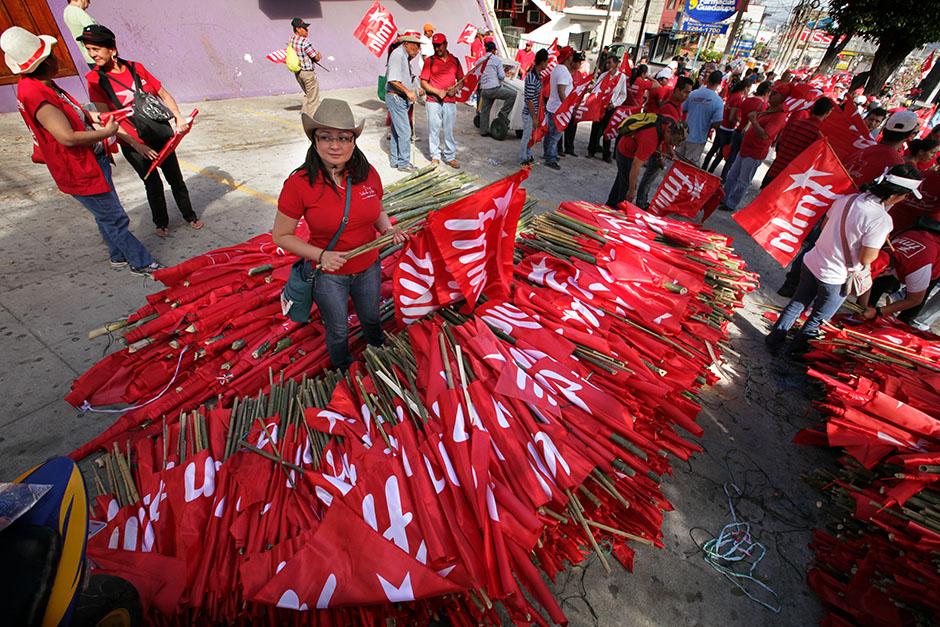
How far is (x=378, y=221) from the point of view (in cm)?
287

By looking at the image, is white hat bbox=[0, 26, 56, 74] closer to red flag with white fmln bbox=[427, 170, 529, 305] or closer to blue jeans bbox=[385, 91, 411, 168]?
red flag with white fmln bbox=[427, 170, 529, 305]

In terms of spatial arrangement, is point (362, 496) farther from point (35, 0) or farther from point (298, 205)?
point (35, 0)

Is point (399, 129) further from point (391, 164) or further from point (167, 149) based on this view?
point (167, 149)

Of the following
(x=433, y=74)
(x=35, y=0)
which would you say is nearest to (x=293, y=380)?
(x=433, y=74)

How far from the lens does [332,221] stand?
2455mm

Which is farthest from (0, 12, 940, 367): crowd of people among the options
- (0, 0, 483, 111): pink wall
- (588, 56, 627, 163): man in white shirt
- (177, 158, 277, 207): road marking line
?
(0, 0, 483, 111): pink wall

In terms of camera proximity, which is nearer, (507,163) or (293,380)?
(293,380)

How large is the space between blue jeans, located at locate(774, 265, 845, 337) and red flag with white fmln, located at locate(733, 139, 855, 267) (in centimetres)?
28

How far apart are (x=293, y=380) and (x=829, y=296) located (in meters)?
4.51

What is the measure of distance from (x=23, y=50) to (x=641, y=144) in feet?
19.9

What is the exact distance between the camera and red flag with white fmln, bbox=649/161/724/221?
500 centimetres

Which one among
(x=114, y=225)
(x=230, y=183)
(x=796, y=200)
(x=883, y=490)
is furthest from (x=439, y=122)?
(x=883, y=490)

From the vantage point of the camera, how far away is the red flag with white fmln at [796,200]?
389 centimetres

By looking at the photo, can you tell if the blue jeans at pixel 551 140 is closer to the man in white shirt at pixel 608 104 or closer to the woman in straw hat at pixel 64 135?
the man in white shirt at pixel 608 104
